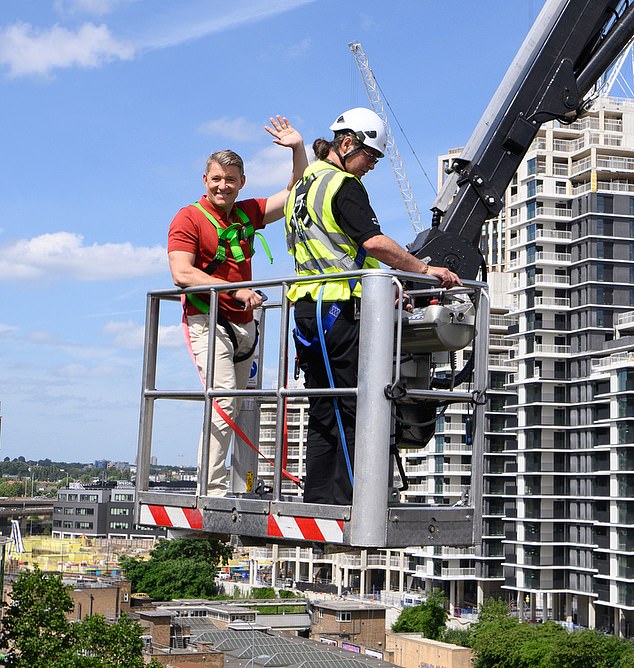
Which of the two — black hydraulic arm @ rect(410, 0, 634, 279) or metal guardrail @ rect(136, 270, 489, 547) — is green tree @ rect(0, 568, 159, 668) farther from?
metal guardrail @ rect(136, 270, 489, 547)

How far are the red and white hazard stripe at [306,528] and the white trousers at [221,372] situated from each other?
0.83 metres

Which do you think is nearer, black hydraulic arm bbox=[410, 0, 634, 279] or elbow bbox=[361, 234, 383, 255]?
elbow bbox=[361, 234, 383, 255]

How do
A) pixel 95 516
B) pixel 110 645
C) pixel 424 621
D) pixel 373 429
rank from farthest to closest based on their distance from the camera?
1. pixel 95 516
2. pixel 424 621
3. pixel 110 645
4. pixel 373 429

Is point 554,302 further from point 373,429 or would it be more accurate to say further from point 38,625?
point 373,429

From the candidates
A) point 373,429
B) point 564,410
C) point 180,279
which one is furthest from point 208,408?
point 564,410

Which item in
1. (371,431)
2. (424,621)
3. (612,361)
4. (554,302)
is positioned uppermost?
(554,302)

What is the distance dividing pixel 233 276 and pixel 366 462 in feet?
7.06

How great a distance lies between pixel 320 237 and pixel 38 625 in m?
42.2

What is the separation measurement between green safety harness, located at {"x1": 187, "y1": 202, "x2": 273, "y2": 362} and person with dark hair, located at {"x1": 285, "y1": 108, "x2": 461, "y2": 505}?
758mm

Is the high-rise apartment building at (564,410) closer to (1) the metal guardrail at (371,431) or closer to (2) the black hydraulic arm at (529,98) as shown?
(2) the black hydraulic arm at (529,98)

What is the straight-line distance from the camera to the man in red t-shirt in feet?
26.4

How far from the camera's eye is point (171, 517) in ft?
26.2

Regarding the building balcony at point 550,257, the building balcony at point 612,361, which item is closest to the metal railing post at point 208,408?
the building balcony at point 612,361

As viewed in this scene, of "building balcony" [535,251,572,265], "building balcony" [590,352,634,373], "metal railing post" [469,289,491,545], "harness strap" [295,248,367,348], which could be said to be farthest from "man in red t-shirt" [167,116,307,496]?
"building balcony" [535,251,572,265]
